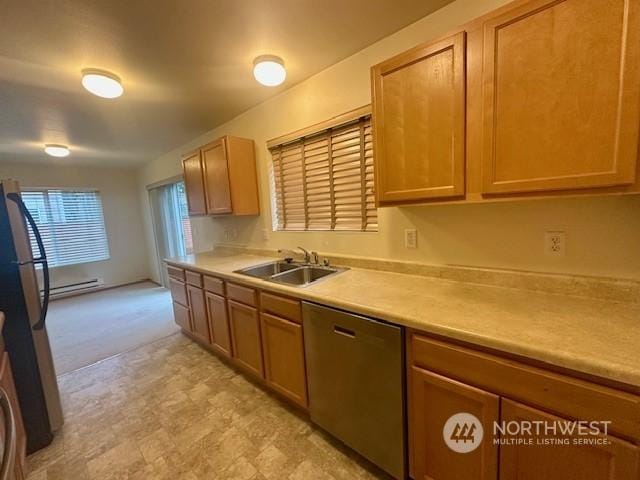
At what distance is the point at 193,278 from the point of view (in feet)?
8.72

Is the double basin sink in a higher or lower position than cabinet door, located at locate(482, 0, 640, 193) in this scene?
lower

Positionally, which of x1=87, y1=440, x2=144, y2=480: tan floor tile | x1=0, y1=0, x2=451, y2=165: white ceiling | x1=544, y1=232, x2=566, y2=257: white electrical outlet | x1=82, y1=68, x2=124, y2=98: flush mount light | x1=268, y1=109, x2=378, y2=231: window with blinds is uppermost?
x1=0, y1=0, x2=451, y2=165: white ceiling

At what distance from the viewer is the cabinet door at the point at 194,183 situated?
302 cm

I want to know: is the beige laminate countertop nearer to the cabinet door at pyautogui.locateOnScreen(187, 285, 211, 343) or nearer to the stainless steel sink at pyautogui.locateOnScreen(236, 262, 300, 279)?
the stainless steel sink at pyautogui.locateOnScreen(236, 262, 300, 279)

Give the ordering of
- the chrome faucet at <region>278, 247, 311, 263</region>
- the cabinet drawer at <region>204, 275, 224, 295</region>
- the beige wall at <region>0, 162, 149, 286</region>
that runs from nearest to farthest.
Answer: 1. the cabinet drawer at <region>204, 275, 224, 295</region>
2. the chrome faucet at <region>278, 247, 311, 263</region>
3. the beige wall at <region>0, 162, 149, 286</region>

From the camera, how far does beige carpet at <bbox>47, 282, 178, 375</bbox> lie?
2.91m

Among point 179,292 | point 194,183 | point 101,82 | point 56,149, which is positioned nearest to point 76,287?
point 56,149

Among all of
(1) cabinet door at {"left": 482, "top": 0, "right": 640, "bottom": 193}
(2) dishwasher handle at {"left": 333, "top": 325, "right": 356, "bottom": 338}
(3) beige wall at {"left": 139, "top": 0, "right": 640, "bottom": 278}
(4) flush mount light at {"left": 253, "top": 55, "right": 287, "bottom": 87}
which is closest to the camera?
(1) cabinet door at {"left": 482, "top": 0, "right": 640, "bottom": 193}

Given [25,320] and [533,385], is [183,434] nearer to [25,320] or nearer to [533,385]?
[25,320]

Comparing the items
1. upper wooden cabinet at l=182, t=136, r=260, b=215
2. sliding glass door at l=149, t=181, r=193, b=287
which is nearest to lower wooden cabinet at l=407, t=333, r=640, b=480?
upper wooden cabinet at l=182, t=136, r=260, b=215

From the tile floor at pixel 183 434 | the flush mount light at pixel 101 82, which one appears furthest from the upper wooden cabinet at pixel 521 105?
the flush mount light at pixel 101 82

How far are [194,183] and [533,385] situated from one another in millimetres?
3344

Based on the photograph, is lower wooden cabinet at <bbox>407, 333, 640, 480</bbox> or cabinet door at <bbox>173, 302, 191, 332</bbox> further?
cabinet door at <bbox>173, 302, 191, 332</bbox>

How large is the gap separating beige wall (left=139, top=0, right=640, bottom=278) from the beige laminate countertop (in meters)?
0.17
